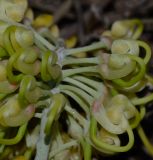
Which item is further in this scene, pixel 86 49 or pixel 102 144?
pixel 86 49

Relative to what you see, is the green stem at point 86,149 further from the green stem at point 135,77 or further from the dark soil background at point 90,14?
the dark soil background at point 90,14

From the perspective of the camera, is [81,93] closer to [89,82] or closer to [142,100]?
[89,82]

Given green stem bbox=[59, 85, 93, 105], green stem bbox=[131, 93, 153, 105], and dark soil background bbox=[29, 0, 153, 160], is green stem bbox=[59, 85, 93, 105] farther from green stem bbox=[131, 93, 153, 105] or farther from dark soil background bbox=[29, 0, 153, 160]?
dark soil background bbox=[29, 0, 153, 160]

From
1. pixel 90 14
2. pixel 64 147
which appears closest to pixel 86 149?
pixel 64 147

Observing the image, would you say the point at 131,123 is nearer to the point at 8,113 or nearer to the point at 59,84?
the point at 59,84

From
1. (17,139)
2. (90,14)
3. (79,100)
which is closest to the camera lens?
(17,139)

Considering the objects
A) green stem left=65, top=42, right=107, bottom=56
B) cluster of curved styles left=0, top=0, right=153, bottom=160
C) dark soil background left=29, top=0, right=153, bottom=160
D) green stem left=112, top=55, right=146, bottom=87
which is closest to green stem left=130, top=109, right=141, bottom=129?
cluster of curved styles left=0, top=0, right=153, bottom=160

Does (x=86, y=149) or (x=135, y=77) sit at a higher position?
(x=135, y=77)

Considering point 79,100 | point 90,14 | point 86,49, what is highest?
point 86,49

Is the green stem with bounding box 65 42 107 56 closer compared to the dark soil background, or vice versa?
the green stem with bounding box 65 42 107 56
